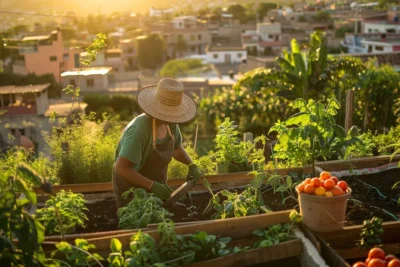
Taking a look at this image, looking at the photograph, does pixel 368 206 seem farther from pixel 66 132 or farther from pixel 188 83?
pixel 188 83

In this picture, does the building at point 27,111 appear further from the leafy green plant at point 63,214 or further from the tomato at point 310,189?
the tomato at point 310,189

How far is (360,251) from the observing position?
3426 mm

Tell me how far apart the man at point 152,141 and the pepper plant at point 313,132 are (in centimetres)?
77

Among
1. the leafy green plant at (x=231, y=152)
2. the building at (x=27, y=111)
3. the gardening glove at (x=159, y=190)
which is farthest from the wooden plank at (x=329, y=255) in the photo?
the building at (x=27, y=111)

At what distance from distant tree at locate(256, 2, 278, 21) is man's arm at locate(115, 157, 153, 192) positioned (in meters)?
52.5

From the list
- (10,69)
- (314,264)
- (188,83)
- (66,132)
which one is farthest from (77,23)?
(314,264)

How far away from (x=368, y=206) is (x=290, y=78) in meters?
9.31

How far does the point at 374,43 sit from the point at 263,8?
22532 mm

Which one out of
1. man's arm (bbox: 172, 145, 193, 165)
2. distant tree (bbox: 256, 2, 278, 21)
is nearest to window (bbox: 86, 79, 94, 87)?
distant tree (bbox: 256, 2, 278, 21)

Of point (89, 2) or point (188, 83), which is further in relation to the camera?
point (89, 2)

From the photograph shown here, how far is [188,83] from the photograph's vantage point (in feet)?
108

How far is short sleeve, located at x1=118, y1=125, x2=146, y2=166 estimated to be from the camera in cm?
387

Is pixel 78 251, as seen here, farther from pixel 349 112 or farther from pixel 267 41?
pixel 267 41

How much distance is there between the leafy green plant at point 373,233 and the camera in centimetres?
337
